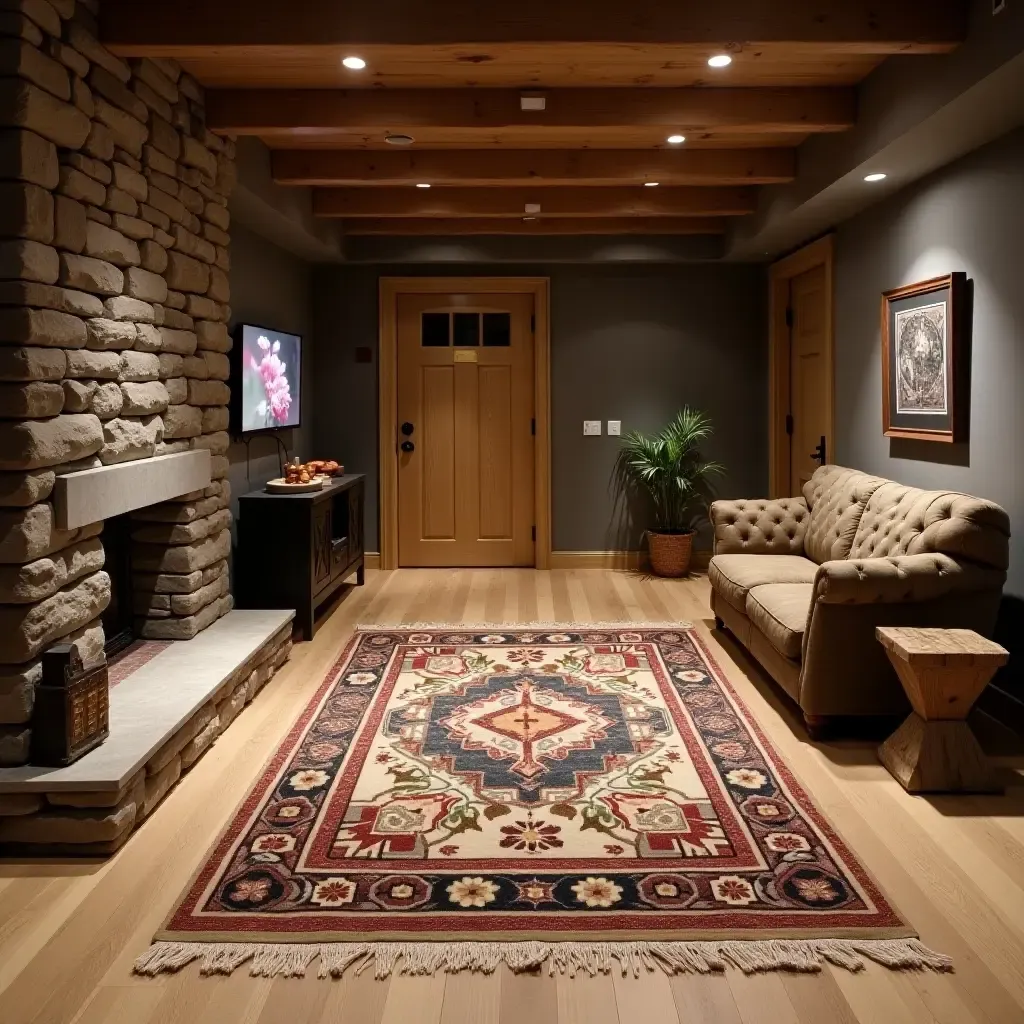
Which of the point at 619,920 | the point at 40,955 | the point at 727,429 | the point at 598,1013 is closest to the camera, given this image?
the point at 598,1013

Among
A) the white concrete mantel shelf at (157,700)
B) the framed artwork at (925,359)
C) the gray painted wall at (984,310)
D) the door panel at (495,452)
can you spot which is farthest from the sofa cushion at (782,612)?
the door panel at (495,452)

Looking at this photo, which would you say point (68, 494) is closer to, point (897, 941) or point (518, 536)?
point (897, 941)

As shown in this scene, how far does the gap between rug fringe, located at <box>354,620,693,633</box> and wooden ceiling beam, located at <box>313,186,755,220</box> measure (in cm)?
243

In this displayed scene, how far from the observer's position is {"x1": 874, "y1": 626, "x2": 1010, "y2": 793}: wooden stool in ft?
9.70

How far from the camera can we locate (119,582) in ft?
13.1

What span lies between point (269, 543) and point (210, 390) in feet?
3.10

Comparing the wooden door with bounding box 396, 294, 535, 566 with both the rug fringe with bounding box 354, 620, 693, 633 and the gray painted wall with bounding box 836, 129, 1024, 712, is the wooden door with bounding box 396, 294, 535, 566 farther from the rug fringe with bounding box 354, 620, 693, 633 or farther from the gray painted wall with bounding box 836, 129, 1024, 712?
the gray painted wall with bounding box 836, 129, 1024, 712

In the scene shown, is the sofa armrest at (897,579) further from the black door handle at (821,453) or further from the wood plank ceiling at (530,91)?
the black door handle at (821,453)

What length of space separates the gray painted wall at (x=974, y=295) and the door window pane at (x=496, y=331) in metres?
2.66

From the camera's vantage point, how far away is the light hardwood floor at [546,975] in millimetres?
1987

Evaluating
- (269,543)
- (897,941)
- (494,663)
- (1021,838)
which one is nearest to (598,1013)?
(897,941)

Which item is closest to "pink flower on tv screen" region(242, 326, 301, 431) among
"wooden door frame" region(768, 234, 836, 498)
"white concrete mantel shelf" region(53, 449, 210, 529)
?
"white concrete mantel shelf" region(53, 449, 210, 529)

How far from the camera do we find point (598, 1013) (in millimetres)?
1991

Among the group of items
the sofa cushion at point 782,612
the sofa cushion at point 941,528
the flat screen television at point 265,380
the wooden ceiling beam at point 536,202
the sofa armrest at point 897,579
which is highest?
the wooden ceiling beam at point 536,202
